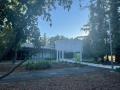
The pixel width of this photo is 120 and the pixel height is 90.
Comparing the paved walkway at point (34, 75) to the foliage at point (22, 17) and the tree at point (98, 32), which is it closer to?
the foliage at point (22, 17)

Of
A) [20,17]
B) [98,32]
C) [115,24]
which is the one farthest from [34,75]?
[98,32]

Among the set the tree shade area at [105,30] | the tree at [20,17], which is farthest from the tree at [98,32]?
the tree at [20,17]

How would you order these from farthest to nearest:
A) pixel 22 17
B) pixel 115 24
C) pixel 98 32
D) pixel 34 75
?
pixel 98 32, pixel 115 24, pixel 34 75, pixel 22 17

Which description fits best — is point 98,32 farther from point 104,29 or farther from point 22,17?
point 22,17

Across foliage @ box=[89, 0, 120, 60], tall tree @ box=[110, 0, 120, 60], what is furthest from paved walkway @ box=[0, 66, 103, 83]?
foliage @ box=[89, 0, 120, 60]

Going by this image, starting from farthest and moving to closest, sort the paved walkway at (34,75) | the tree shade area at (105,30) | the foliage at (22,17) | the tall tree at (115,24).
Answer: the tree shade area at (105,30) → the tall tree at (115,24) → the paved walkway at (34,75) → the foliage at (22,17)

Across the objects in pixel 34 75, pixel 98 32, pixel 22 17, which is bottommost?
pixel 34 75

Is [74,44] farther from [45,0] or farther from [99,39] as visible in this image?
[45,0]

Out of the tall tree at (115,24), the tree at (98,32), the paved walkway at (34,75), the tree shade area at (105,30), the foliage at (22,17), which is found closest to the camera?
the foliage at (22,17)

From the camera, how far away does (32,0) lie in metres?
4.95

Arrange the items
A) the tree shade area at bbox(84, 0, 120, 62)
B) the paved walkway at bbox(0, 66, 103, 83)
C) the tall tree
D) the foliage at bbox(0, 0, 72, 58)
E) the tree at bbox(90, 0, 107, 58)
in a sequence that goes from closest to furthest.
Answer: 1. the foliage at bbox(0, 0, 72, 58)
2. the paved walkway at bbox(0, 66, 103, 83)
3. the tall tree
4. the tree shade area at bbox(84, 0, 120, 62)
5. the tree at bbox(90, 0, 107, 58)

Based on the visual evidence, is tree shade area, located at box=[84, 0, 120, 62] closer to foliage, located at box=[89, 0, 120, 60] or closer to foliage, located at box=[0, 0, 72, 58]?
foliage, located at box=[89, 0, 120, 60]

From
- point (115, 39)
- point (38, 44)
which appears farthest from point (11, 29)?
point (115, 39)

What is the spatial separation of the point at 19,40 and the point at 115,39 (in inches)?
1557
